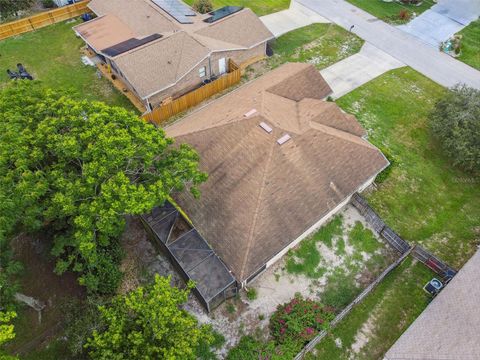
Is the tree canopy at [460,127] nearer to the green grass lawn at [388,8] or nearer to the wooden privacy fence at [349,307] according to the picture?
the wooden privacy fence at [349,307]

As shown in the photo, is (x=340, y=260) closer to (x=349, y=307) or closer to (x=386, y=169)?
(x=349, y=307)

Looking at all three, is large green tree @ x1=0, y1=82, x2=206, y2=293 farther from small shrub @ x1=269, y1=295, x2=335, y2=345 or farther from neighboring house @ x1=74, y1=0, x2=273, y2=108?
neighboring house @ x1=74, y1=0, x2=273, y2=108

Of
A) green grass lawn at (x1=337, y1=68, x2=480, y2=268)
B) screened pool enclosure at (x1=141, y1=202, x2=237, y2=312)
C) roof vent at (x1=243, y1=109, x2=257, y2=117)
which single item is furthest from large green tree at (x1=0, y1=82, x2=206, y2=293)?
green grass lawn at (x1=337, y1=68, x2=480, y2=268)

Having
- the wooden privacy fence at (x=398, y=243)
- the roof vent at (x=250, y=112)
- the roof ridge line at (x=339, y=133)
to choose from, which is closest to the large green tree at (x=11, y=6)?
the roof vent at (x=250, y=112)

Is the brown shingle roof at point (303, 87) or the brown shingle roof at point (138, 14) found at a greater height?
the brown shingle roof at point (138, 14)

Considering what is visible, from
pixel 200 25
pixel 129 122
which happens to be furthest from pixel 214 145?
pixel 200 25

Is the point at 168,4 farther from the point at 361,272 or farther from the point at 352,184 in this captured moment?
the point at 361,272

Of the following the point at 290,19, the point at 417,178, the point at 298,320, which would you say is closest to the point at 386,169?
the point at 417,178
